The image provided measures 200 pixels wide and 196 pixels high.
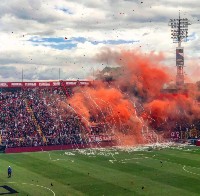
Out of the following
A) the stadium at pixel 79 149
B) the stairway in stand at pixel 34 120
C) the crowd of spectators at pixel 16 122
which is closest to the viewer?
the stadium at pixel 79 149

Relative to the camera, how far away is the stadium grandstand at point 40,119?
7681 cm

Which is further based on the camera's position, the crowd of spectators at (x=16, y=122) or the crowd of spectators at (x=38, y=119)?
the crowd of spectators at (x=38, y=119)

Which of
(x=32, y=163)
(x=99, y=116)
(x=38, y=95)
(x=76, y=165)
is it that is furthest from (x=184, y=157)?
(x=38, y=95)

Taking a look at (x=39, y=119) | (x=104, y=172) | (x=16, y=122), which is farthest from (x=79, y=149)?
(x=104, y=172)

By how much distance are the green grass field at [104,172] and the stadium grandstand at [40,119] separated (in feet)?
20.0

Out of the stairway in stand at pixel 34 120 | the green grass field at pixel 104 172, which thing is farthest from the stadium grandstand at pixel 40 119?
the green grass field at pixel 104 172

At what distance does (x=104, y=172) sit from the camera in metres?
53.5

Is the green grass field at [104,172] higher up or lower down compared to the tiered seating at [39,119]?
lower down

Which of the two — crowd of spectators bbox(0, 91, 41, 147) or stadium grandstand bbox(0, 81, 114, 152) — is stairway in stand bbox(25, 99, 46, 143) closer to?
stadium grandstand bbox(0, 81, 114, 152)

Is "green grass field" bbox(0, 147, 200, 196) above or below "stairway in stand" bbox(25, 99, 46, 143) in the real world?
below

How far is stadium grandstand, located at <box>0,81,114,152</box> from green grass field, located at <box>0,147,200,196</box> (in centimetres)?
609

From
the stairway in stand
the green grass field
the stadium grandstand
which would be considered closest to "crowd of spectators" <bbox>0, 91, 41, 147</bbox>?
the stadium grandstand

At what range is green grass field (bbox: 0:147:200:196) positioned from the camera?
4438 cm

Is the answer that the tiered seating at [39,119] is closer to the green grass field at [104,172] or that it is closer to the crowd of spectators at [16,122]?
the crowd of spectators at [16,122]
